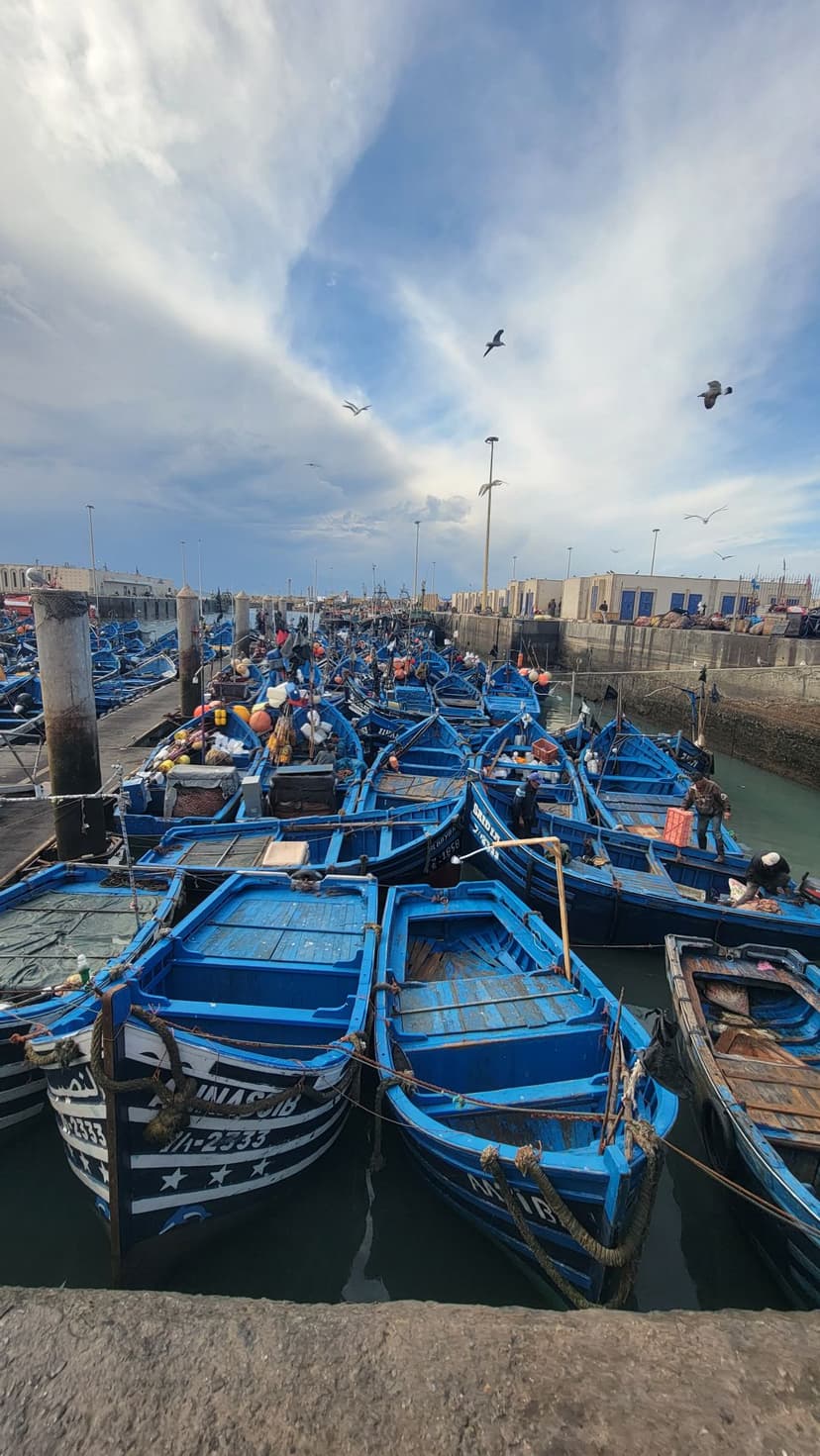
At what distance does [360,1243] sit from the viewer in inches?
248

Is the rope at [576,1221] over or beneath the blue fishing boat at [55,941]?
beneath

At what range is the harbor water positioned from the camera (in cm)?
579

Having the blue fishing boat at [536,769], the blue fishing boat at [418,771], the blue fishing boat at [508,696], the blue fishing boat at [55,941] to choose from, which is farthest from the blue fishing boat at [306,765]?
the blue fishing boat at [508,696]

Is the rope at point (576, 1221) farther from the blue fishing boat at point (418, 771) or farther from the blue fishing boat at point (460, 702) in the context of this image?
the blue fishing boat at point (460, 702)

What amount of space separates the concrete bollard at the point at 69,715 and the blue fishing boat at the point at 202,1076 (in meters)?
5.30

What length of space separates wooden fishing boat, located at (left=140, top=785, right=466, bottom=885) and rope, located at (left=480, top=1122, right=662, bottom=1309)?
18.9 ft

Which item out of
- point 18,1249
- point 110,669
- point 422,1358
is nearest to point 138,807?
point 18,1249

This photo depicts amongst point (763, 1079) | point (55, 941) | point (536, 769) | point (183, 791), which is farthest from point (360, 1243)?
point (536, 769)

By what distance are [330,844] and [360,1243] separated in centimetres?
661

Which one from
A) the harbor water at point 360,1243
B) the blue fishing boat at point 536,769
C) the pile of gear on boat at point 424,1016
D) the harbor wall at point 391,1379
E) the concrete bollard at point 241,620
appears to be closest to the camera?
the harbor wall at point 391,1379

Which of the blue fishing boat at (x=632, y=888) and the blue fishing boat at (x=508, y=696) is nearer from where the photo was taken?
the blue fishing boat at (x=632, y=888)

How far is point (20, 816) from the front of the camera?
1470 cm

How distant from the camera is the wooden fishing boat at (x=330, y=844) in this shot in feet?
36.0

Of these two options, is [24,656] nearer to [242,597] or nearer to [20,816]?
[242,597]
